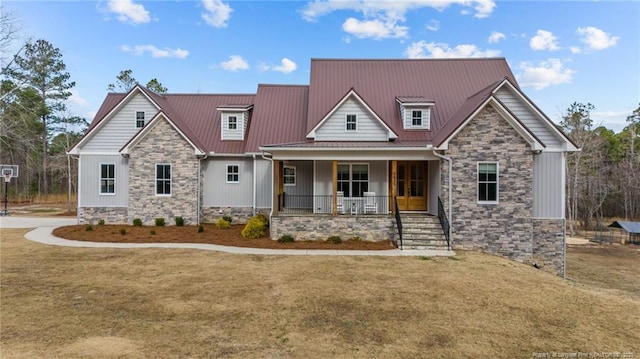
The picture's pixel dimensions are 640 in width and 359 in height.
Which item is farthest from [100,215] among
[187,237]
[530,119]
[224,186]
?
[530,119]

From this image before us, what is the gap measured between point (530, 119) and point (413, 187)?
19.3 ft

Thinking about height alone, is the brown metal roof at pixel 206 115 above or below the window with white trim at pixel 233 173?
above

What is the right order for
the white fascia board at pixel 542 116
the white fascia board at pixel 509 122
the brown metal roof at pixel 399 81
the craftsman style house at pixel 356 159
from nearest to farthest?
the white fascia board at pixel 509 122 < the craftsman style house at pixel 356 159 < the white fascia board at pixel 542 116 < the brown metal roof at pixel 399 81

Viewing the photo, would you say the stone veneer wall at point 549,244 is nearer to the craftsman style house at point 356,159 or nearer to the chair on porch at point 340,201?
the craftsman style house at point 356,159

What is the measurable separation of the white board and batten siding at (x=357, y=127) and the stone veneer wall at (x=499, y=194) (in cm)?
421

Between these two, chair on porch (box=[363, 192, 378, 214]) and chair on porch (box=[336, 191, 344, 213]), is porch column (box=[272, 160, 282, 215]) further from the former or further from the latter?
chair on porch (box=[363, 192, 378, 214])

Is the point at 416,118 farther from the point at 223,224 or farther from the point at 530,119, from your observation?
the point at 223,224

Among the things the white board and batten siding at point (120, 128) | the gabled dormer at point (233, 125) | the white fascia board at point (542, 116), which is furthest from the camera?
the gabled dormer at point (233, 125)

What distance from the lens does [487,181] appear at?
45.8ft

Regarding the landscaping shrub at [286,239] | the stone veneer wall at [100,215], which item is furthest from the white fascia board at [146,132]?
the landscaping shrub at [286,239]

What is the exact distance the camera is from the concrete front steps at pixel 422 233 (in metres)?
13.6

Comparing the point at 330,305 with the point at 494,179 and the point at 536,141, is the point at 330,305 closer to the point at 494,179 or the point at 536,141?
the point at 494,179

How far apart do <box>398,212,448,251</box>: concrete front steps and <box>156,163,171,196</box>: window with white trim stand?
39.3 ft

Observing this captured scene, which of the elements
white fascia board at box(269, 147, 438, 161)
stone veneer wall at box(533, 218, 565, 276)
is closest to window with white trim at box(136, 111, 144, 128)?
white fascia board at box(269, 147, 438, 161)
